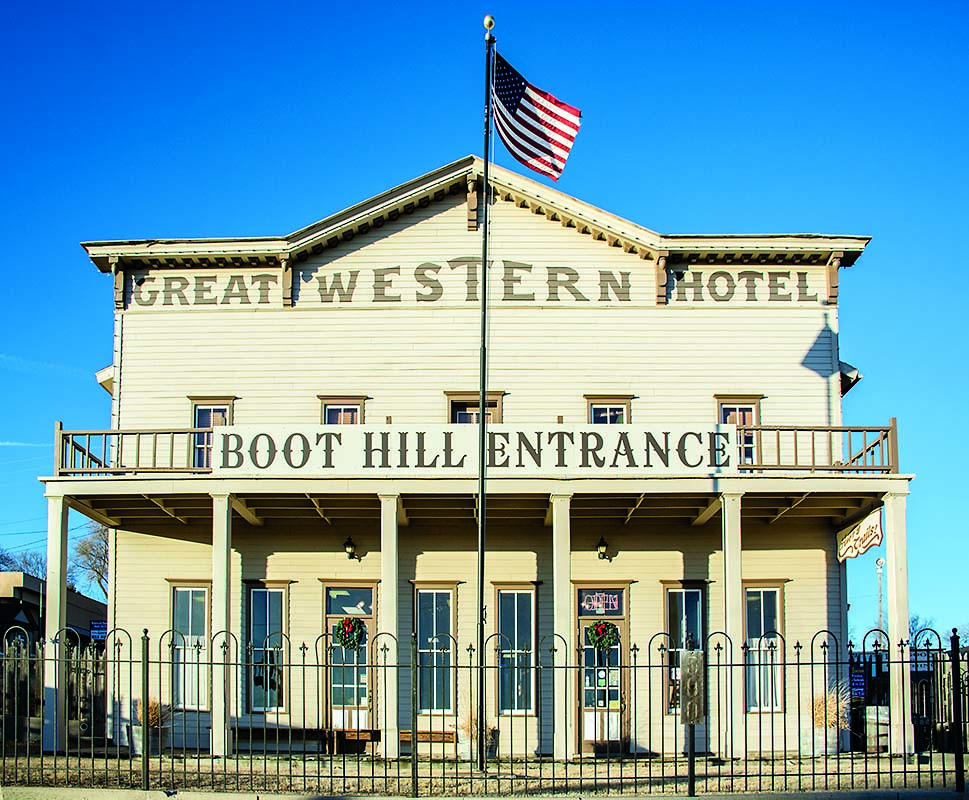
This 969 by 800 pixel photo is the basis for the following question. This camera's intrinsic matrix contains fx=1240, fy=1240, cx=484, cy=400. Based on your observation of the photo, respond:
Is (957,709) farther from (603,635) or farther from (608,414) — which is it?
(608,414)

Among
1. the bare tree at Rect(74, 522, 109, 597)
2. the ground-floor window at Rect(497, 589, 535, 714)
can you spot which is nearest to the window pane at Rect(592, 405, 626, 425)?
A: the ground-floor window at Rect(497, 589, 535, 714)

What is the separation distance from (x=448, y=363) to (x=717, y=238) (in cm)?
662

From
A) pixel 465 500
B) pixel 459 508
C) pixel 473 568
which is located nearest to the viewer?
pixel 465 500

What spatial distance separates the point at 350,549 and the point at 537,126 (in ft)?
33.6

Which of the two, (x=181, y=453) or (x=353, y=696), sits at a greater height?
(x=181, y=453)

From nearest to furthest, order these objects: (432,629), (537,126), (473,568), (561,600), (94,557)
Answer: (537,126)
(561,600)
(432,629)
(473,568)
(94,557)

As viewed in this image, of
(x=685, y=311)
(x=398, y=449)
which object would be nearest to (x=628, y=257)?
(x=685, y=311)

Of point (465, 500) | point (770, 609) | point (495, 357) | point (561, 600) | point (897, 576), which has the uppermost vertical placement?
point (495, 357)

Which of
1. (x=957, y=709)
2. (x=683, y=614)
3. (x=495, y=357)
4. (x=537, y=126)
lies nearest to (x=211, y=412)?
(x=495, y=357)

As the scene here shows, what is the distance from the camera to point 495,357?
27688 mm

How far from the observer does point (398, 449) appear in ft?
79.9

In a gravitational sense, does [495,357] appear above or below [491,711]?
above

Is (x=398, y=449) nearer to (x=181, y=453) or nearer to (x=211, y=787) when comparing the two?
(x=181, y=453)

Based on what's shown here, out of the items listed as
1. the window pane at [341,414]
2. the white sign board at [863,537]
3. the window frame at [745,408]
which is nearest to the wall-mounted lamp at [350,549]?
the window pane at [341,414]
